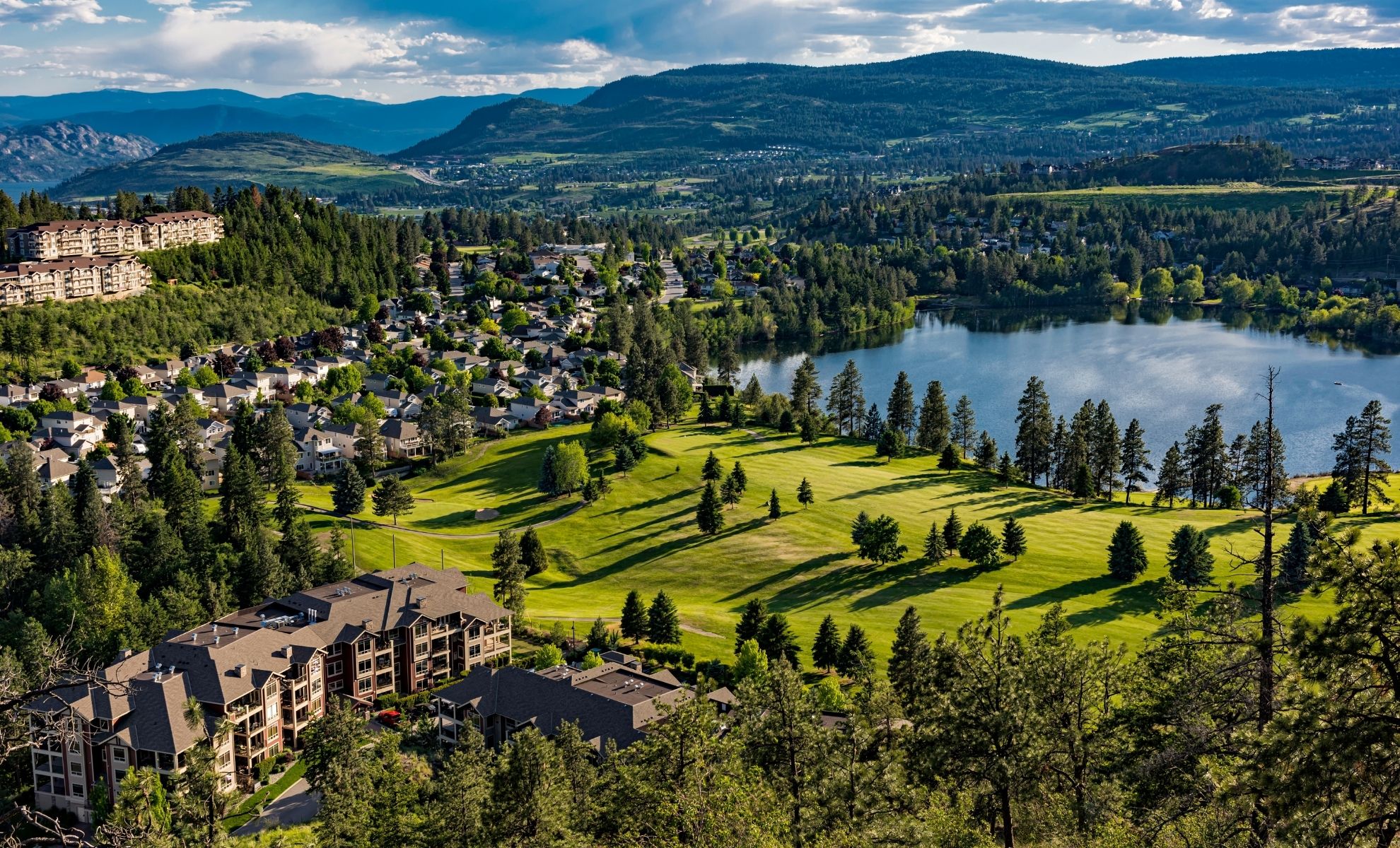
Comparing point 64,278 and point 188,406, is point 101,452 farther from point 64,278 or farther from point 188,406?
point 64,278

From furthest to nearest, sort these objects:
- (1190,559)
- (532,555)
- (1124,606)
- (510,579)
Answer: (532,555), (510,579), (1190,559), (1124,606)

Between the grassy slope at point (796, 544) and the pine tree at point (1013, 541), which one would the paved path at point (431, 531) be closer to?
the grassy slope at point (796, 544)

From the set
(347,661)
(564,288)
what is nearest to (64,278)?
(564,288)

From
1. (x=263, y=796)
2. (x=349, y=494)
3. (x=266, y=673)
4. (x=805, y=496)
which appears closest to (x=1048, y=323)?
(x=805, y=496)

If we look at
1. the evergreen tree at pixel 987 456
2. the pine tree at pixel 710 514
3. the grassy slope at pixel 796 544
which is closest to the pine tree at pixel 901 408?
the grassy slope at pixel 796 544

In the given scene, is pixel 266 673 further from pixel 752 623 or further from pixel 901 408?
pixel 901 408

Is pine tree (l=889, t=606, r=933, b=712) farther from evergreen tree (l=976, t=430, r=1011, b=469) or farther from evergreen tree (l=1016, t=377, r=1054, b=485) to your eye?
evergreen tree (l=1016, t=377, r=1054, b=485)
